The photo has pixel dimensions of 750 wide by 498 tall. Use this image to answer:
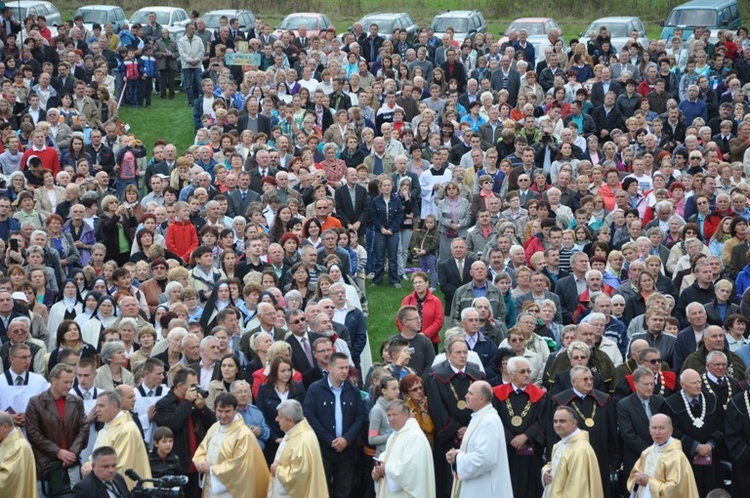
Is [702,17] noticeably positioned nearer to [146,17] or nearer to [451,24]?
[451,24]

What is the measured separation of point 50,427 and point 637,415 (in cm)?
583

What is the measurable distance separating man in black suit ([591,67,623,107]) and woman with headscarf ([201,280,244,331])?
11691mm

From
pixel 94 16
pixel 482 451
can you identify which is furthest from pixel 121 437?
pixel 94 16

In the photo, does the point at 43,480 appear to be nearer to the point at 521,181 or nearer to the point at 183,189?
the point at 183,189

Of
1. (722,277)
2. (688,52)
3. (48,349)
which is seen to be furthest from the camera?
(688,52)

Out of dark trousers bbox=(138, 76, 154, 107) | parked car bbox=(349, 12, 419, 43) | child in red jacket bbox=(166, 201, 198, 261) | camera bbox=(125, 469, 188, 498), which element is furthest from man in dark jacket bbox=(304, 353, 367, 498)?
parked car bbox=(349, 12, 419, 43)

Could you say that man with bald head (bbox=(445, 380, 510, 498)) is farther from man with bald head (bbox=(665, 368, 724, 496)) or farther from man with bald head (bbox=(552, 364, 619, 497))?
man with bald head (bbox=(665, 368, 724, 496))

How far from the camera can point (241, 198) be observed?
63.2ft

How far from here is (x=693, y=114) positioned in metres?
24.2

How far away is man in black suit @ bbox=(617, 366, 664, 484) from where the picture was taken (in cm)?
1222

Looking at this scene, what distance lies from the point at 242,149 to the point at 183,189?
7.32 feet

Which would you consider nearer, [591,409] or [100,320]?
[591,409]

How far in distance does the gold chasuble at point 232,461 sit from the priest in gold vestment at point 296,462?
8.1 inches

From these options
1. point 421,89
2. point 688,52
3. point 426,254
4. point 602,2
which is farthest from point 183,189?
point 602,2
